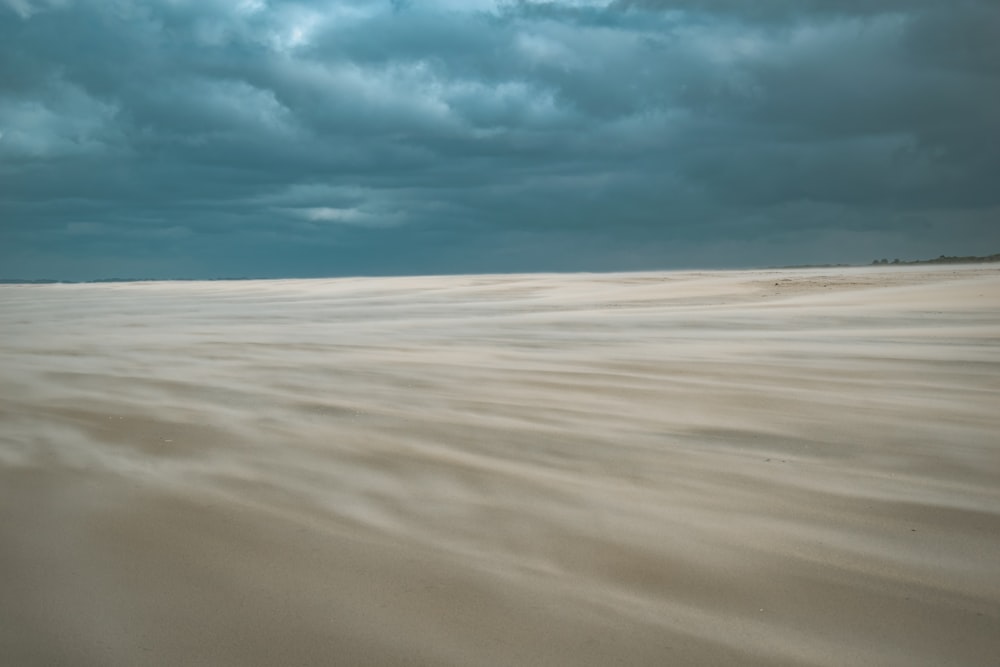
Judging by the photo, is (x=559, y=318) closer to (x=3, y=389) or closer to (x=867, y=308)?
Result: (x=867, y=308)

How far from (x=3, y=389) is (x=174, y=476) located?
320 centimetres

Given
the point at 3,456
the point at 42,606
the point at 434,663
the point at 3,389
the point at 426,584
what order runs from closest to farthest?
the point at 434,663, the point at 42,606, the point at 426,584, the point at 3,456, the point at 3,389

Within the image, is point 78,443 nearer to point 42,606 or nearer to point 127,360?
point 42,606

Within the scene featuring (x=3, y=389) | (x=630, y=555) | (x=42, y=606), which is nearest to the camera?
(x=42, y=606)

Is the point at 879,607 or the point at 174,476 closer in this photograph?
the point at 879,607

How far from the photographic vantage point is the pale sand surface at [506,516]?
1.85 metres

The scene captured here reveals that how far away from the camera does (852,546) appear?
2.37m

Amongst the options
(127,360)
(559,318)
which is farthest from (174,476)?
(559,318)

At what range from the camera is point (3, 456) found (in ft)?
11.7

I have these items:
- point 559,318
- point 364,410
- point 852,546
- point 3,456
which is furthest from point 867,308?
point 3,456

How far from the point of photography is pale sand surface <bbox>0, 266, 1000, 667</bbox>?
A: 185 cm

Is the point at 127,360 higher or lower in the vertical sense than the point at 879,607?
higher

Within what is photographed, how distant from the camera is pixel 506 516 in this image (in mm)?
2674

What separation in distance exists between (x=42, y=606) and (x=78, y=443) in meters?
1.99
